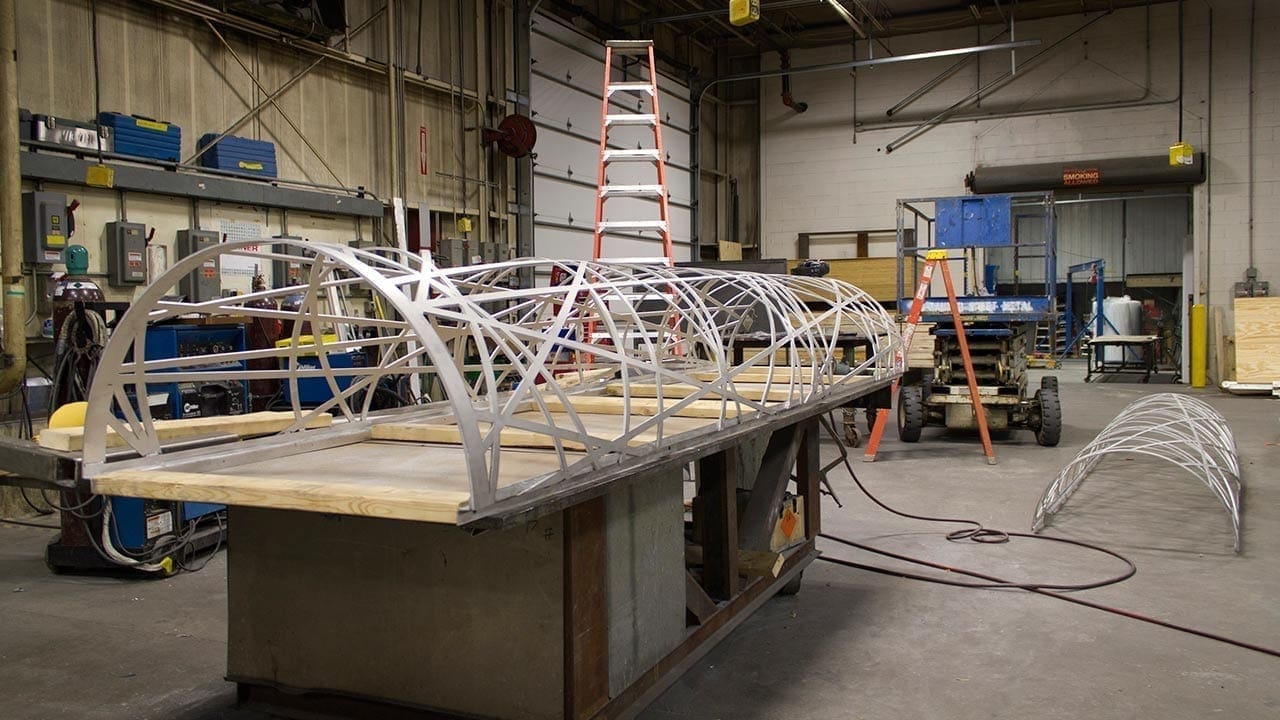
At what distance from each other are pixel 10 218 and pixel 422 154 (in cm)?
458

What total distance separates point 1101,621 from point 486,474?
10.5 ft

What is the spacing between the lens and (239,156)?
289 inches

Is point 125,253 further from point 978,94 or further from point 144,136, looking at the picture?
point 978,94

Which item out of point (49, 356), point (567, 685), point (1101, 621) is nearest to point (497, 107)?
point (49, 356)

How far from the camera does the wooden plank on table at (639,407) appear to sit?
124 inches

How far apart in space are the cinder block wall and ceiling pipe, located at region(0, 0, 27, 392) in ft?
41.7

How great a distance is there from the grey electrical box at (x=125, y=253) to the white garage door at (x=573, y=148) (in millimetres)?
5404

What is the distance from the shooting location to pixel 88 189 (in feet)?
20.7

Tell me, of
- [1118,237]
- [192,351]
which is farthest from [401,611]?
[1118,237]

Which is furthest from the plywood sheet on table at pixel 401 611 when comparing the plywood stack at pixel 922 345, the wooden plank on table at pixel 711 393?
the plywood stack at pixel 922 345

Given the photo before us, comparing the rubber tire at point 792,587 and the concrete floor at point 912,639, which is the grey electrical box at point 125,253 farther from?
the rubber tire at point 792,587

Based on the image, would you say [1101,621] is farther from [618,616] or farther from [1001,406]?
[1001,406]

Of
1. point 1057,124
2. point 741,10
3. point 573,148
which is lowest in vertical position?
point 573,148

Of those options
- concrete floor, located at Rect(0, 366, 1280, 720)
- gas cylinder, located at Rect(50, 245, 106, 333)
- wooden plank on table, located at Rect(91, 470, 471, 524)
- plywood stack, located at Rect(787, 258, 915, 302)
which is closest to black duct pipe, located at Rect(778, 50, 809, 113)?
plywood stack, located at Rect(787, 258, 915, 302)
